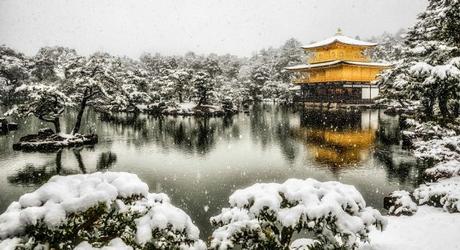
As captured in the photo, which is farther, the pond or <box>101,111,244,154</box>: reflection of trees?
<box>101,111,244,154</box>: reflection of trees

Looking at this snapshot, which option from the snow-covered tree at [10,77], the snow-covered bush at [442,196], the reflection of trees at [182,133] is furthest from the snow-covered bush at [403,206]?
the snow-covered tree at [10,77]

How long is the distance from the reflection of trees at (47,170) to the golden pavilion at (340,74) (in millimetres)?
35952

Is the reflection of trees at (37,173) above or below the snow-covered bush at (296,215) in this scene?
below

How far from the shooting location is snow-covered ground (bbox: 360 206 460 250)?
655cm

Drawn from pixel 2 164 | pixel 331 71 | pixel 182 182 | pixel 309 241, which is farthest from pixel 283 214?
pixel 331 71

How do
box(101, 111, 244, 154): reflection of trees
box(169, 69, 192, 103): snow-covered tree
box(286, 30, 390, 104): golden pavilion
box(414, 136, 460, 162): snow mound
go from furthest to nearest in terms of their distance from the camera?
box(169, 69, 192, 103): snow-covered tree < box(286, 30, 390, 104): golden pavilion < box(101, 111, 244, 154): reflection of trees < box(414, 136, 460, 162): snow mound

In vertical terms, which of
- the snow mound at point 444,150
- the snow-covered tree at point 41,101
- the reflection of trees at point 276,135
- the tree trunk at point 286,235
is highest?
the snow-covered tree at point 41,101

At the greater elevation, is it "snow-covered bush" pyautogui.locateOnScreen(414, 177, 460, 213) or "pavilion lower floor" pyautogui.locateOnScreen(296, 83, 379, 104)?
"pavilion lower floor" pyautogui.locateOnScreen(296, 83, 379, 104)

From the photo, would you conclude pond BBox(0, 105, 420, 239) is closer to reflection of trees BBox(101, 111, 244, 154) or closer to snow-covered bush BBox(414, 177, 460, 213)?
reflection of trees BBox(101, 111, 244, 154)

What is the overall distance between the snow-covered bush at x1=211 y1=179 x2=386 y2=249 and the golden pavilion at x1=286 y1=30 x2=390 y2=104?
144 feet

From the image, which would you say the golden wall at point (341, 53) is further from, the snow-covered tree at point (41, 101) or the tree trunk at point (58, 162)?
the tree trunk at point (58, 162)

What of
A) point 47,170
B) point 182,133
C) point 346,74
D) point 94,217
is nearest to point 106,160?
point 47,170

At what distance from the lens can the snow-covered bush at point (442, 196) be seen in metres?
8.62

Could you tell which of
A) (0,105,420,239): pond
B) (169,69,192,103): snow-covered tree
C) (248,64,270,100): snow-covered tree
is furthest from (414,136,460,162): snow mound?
(248,64,270,100): snow-covered tree
